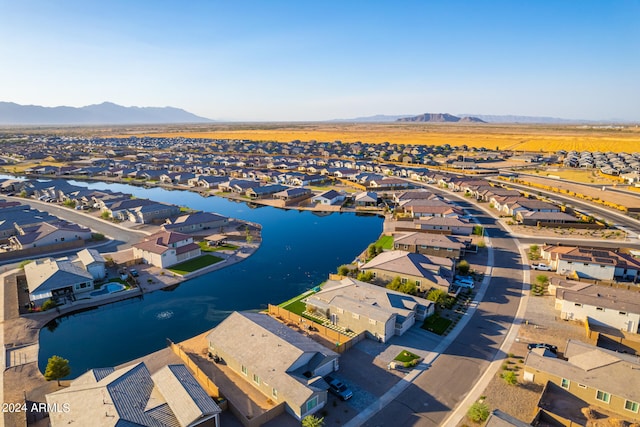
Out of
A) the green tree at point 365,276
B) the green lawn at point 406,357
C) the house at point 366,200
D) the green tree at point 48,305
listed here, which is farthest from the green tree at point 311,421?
the house at point 366,200

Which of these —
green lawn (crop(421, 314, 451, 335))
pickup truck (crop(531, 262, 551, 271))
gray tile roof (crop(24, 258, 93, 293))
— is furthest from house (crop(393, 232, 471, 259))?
gray tile roof (crop(24, 258, 93, 293))

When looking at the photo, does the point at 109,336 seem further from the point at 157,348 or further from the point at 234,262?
the point at 234,262

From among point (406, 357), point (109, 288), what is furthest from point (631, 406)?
point (109, 288)

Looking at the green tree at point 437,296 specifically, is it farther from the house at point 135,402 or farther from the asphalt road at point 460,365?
the house at point 135,402

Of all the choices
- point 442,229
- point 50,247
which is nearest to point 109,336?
point 50,247

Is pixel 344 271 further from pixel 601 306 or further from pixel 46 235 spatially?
pixel 46 235

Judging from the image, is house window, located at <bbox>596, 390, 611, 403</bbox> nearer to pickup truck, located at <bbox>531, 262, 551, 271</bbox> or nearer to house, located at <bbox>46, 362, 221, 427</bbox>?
house, located at <bbox>46, 362, 221, 427</bbox>
